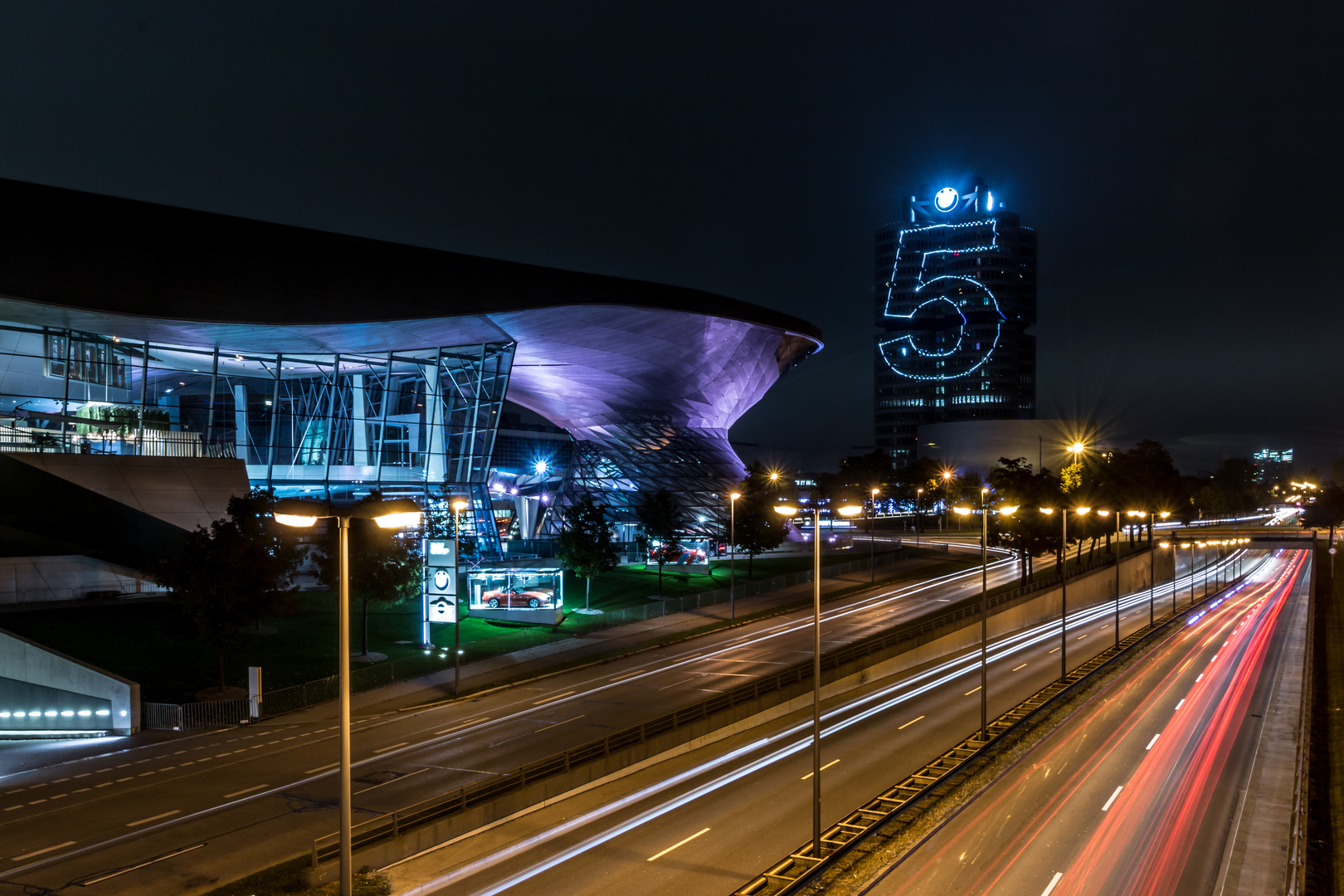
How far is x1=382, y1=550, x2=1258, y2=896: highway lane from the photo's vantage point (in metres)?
16.7

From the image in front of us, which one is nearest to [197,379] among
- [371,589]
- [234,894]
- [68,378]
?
[68,378]

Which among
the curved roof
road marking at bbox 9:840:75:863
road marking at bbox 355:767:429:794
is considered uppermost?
the curved roof

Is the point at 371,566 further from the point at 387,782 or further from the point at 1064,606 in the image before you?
the point at 1064,606

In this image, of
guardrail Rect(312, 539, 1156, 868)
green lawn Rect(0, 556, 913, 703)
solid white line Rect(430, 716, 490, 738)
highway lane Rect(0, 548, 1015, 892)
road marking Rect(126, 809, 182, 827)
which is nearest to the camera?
guardrail Rect(312, 539, 1156, 868)

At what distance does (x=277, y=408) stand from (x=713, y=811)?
188ft

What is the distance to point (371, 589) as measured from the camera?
39188 mm

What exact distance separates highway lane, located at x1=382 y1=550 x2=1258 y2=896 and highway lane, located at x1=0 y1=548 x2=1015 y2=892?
3213mm

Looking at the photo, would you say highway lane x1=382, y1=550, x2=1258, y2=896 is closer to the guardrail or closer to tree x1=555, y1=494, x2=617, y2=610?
the guardrail

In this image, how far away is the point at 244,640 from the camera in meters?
34.5

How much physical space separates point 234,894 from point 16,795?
1107 centimetres

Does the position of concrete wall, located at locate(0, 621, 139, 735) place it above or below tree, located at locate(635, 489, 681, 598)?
below

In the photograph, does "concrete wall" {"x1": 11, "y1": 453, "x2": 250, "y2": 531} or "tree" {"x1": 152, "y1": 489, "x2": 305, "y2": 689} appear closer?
"tree" {"x1": 152, "y1": 489, "x2": 305, "y2": 689}

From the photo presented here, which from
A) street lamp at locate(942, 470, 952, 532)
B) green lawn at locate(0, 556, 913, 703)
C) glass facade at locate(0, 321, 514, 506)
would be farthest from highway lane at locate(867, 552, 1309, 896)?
street lamp at locate(942, 470, 952, 532)

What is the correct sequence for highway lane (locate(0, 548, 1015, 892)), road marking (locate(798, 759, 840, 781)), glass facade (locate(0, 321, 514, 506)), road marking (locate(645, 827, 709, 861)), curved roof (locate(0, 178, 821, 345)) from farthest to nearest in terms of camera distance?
glass facade (locate(0, 321, 514, 506)), curved roof (locate(0, 178, 821, 345)), road marking (locate(798, 759, 840, 781)), highway lane (locate(0, 548, 1015, 892)), road marking (locate(645, 827, 709, 861))
